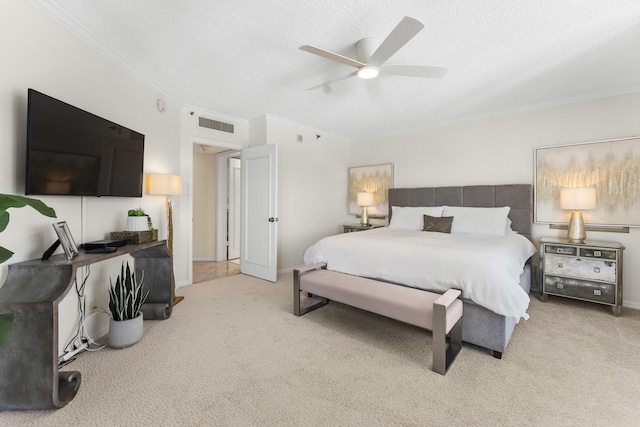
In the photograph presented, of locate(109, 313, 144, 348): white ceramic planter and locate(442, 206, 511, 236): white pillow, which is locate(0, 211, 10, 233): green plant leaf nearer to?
locate(109, 313, 144, 348): white ceramic planter

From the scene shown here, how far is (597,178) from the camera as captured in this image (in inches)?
131

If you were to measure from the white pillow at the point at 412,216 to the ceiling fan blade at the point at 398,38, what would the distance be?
8.42ft

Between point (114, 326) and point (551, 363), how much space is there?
3.40m

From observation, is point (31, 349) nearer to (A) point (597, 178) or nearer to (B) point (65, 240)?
(B) point (65, 240)

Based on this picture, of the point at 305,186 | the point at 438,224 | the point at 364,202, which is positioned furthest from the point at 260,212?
the point at 438,224

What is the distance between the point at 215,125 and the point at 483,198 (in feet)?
13.8


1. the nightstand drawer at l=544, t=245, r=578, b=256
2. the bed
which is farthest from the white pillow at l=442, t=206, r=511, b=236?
the nightstand drawer at l=544, t=245, r=578, b=256

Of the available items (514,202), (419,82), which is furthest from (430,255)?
(514,202)

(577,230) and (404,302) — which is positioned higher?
(577,230)

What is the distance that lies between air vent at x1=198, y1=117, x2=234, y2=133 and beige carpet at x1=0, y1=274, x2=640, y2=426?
2.76 m

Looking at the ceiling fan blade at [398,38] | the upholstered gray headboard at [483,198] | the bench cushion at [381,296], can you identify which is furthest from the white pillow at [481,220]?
the ceiling fan blade at [398,38]

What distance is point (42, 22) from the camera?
191cm

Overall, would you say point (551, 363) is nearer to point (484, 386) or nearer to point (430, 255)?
point (484, 386)

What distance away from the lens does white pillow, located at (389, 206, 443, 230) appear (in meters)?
4.22
